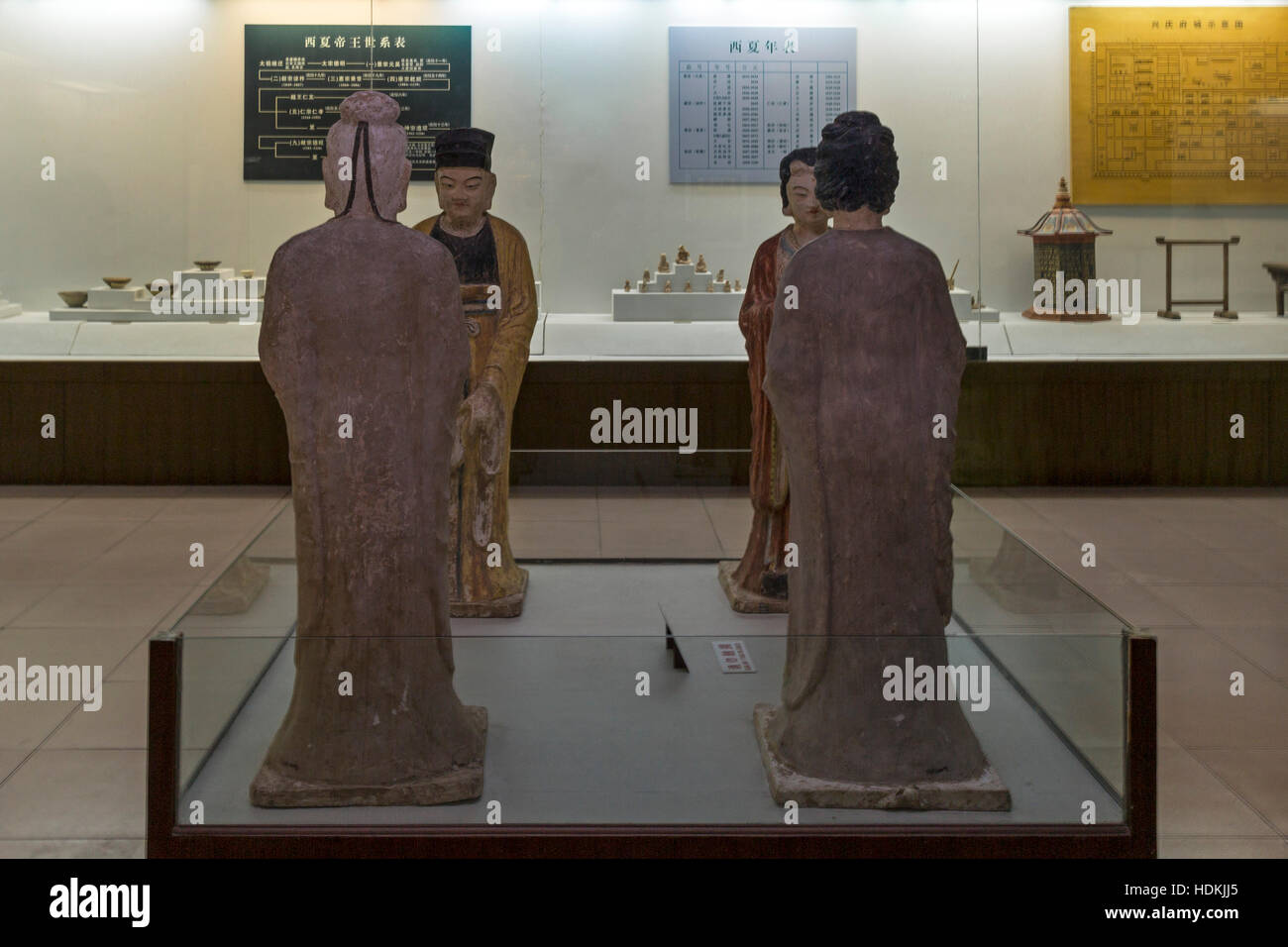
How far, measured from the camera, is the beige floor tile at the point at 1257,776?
11.5 feet

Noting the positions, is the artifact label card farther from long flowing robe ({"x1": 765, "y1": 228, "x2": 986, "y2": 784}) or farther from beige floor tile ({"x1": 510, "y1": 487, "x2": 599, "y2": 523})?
beige floor tile ({"x1": 510, "y1": 487, "x2": 599, "y2": 523})

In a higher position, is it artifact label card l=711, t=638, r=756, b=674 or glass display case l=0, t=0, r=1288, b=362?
glass display case l=0, t=0, r=1288, b=362

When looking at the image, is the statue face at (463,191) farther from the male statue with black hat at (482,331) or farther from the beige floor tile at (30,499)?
the beige floor tile at (30,499)

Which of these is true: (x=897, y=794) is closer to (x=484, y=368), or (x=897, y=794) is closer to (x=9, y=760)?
(x=484, y=368)

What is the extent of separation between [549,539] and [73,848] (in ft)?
8.06

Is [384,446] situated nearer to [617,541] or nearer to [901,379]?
[901,379]

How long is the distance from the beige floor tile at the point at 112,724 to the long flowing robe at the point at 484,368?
1.02 metres

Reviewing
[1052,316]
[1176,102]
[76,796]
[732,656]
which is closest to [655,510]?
[732,656]

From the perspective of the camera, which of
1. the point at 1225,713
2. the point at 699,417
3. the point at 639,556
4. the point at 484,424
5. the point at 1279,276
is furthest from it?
the point at 1279,276

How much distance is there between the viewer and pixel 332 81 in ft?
23.8

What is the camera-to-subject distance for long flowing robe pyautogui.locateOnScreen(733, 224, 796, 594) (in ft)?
15.6

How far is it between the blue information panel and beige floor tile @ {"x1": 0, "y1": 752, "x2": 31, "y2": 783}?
4.55 metres

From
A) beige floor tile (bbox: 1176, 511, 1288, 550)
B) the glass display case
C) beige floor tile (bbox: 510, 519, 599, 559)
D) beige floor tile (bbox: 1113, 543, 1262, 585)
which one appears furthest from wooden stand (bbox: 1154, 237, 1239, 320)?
beige floor tile (bbox: 510, 519, 599, 559)

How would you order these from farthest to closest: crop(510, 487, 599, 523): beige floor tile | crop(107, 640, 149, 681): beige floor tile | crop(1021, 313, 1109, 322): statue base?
1. crop(1021, 313, 1109, 322): statue base
2. crop(510, 487, 599, 523): beige floor tile
3. crop(107, 640, 149, 681): beige floor tile
